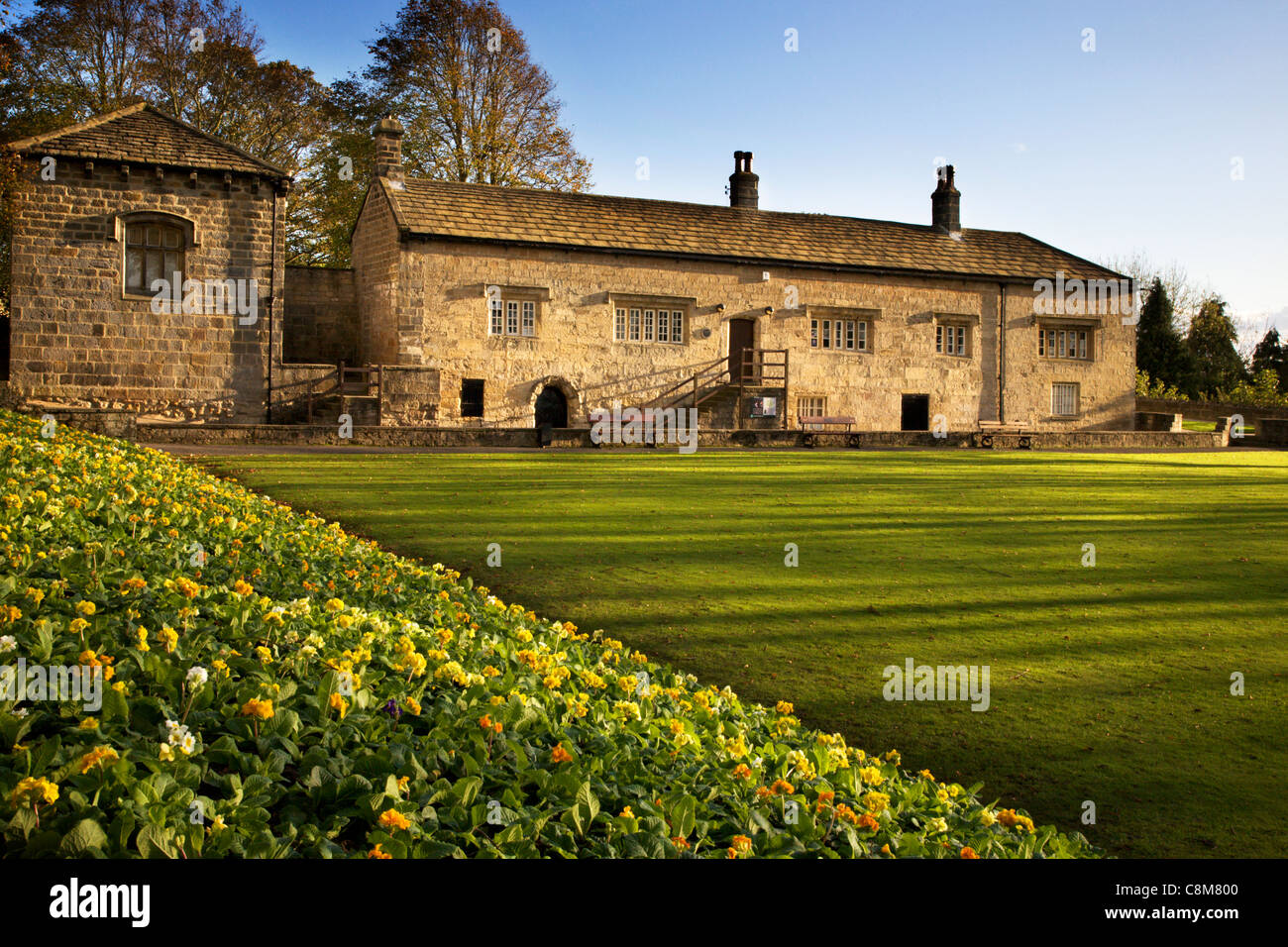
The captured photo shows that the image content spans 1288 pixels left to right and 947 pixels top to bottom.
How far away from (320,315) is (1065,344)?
96.4ft

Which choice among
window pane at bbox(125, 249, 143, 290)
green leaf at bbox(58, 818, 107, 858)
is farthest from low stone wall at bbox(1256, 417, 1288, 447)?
green leaf at bbox(58, 818, 107, 858)

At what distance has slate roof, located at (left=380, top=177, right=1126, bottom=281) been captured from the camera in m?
34.3

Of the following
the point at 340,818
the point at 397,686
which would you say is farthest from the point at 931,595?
the point at 340,818

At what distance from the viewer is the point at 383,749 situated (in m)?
3.31

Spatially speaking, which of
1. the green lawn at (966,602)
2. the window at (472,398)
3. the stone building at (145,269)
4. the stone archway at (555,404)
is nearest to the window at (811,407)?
the stone archway at (555,404)

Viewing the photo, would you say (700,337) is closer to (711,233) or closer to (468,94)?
(711,233)

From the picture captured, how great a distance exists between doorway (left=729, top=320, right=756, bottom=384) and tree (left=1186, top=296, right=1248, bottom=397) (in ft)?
116

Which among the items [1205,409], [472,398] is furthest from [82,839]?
[1205,409]

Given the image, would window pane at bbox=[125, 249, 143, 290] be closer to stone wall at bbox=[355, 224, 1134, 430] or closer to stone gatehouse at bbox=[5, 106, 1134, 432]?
stone gatehouse at bbox=[5, 106, 1134, 432]

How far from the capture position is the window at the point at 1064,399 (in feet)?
142

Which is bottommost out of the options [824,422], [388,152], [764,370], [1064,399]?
[824,422]

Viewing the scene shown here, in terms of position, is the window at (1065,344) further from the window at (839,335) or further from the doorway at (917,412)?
the window at (839,335)

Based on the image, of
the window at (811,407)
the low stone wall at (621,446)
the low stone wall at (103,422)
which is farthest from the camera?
the window at (811,407)

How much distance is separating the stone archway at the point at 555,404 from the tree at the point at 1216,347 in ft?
138
